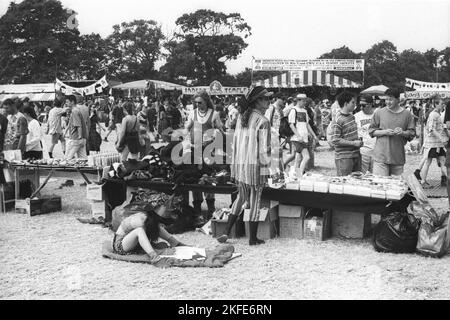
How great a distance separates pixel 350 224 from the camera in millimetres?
6223

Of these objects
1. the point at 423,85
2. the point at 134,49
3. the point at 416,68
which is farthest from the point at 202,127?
the point at 416,68

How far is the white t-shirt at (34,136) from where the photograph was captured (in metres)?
9.07

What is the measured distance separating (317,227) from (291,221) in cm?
33

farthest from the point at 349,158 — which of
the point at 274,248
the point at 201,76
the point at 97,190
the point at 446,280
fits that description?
the point at 201,76

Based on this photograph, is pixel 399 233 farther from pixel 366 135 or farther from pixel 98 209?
pixel 98 209

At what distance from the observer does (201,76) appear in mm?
55781

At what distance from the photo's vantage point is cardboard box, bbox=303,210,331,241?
6.08m

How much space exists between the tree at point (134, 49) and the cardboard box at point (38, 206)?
13.5 meters

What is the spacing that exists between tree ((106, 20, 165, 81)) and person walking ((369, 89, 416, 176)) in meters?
15.1

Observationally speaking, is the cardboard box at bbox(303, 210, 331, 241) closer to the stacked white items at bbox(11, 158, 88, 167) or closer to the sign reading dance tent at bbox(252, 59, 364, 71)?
the stacked white items at bbox(11, 158, 88, 167)

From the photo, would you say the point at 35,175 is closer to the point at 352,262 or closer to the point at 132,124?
the point at 132,124

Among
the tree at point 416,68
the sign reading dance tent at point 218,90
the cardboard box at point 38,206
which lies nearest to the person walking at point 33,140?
the cardboard box at point 38,206

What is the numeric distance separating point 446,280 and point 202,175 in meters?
3.36

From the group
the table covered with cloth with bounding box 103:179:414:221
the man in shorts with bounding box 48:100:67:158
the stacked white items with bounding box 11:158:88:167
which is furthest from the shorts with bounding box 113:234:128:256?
the man in shorts with bounding box 48:100:67:158
